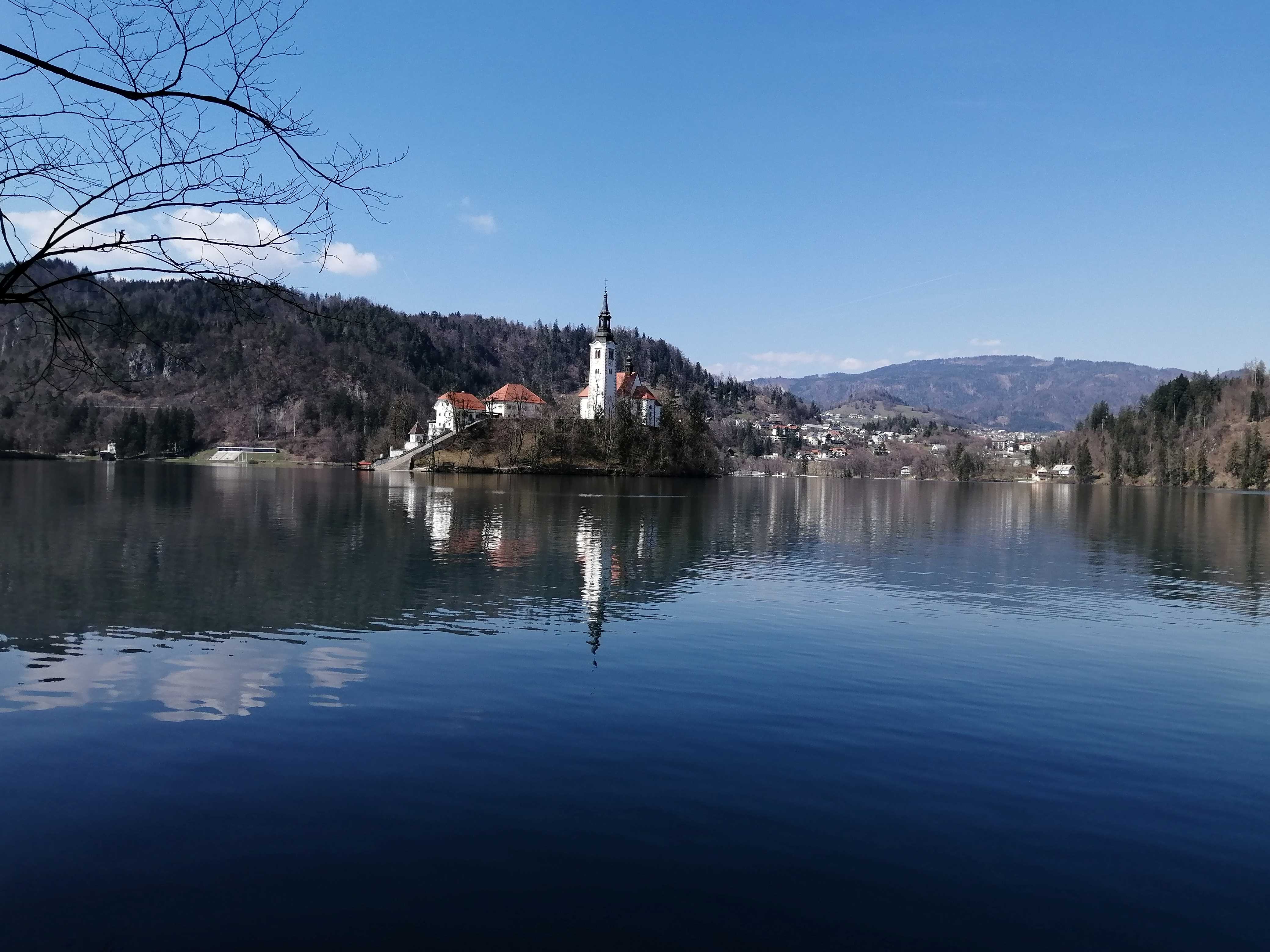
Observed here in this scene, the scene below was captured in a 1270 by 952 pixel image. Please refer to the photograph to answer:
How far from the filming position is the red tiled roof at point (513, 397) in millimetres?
179125

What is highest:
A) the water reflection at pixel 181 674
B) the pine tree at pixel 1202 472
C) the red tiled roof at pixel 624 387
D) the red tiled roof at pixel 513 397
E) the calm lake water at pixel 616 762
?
the red tiled roof at pixel 624 387

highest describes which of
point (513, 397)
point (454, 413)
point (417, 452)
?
point (513, 397)

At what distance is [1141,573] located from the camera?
37188 mm

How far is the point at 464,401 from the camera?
178 metres

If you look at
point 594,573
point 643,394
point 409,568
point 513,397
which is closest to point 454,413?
point 513,397

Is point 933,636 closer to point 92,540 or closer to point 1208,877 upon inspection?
point 1208,877

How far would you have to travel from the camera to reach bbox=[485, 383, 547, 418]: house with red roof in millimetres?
177500

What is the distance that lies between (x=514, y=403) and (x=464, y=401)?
1042 cm

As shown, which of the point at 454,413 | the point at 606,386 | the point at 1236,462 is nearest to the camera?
the point at 454,413

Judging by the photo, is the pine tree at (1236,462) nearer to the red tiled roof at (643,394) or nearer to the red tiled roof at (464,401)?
the red tiled roof at (643,394)

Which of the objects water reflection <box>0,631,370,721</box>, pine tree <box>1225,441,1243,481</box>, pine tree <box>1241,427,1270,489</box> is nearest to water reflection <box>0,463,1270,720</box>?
water reflection <box>0,631,370,721</box>

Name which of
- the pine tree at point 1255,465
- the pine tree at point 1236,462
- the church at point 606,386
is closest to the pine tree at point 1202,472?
A: the pine tree at point 1236,462

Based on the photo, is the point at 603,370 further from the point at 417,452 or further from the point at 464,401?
the point at 417,452

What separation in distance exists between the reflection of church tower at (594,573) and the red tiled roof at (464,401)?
118412 mm
